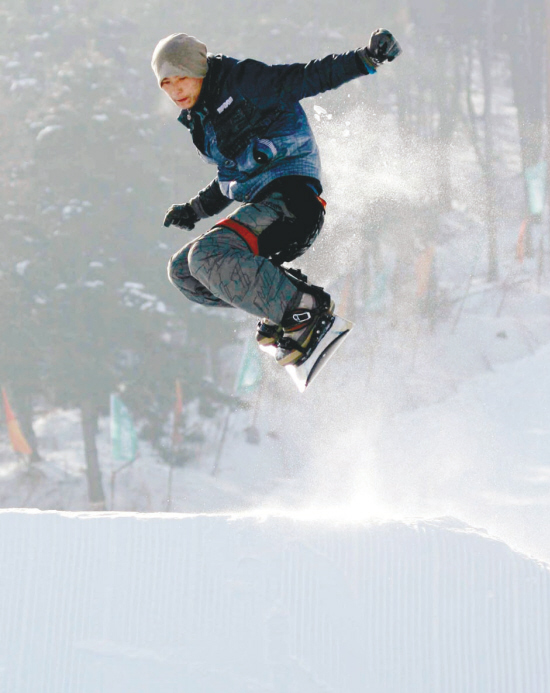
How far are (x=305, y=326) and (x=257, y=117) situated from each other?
98 centimetres

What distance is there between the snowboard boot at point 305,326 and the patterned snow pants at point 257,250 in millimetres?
58

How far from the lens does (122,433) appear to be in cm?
1911

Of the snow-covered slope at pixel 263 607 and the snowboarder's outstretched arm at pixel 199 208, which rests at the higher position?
the snowboarder's outstretched arm at pixel 199 208

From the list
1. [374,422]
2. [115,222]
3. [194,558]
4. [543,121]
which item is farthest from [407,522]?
[543,121]

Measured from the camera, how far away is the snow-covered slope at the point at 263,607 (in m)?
4.22

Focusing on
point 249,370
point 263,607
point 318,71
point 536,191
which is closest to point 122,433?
point 249,370

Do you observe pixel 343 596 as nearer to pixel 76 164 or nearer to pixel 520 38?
pixel 76 164

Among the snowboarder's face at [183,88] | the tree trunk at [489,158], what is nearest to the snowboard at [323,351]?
the snowboarder's face at [183,88]

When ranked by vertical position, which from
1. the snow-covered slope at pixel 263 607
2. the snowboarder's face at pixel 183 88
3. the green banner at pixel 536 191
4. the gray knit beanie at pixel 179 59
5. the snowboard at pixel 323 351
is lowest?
the snow-covered slope at pixel 263 607

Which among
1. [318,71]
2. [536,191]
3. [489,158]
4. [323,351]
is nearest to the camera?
[318,71]

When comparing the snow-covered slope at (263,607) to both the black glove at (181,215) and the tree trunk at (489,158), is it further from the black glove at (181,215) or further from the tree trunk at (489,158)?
the tree trunk at (489,158)

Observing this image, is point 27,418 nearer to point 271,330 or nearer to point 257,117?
point 271,330

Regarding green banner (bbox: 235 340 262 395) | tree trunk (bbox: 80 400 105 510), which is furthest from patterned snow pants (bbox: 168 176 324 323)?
tree trunk (bbox: 80 400 105 510)

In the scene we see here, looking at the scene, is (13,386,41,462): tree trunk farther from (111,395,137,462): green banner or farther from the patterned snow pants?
the patterned snow pants
